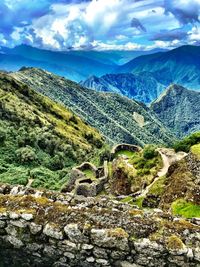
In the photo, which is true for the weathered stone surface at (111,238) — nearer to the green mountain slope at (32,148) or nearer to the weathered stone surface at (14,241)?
the weathered stone surface at (14,241)

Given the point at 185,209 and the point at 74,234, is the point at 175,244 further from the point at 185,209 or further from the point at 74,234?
the point at 185,209

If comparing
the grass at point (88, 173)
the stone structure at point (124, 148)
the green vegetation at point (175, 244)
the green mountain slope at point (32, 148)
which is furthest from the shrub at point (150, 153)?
the green vegetation at point (175, 244)

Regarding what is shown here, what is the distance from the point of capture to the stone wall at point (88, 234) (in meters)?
10.8

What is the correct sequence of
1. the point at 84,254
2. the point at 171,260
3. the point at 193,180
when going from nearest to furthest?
the point at 171,260 → the point at 84,254 → the point at 193,180

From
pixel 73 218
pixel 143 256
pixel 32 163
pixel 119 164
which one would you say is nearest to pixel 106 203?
pixel 73 218

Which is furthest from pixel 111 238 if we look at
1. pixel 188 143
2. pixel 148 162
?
pixel 188 143

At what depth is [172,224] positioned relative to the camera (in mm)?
11305

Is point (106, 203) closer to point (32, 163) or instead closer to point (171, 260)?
point (171, 260)

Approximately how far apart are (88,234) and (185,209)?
12.0m

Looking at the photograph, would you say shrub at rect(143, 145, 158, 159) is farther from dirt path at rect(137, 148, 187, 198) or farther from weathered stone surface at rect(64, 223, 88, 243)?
weathered stone surface at rect(64, 223, 88, 243)

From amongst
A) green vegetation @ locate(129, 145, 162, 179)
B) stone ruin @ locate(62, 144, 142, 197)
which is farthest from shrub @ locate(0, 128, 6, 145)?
green vegetation @ locate(129, 145, 162, 179)

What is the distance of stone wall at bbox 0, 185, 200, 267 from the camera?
10.8m

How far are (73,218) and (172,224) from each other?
269 centimetres

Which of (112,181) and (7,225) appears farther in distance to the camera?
(112,181)
